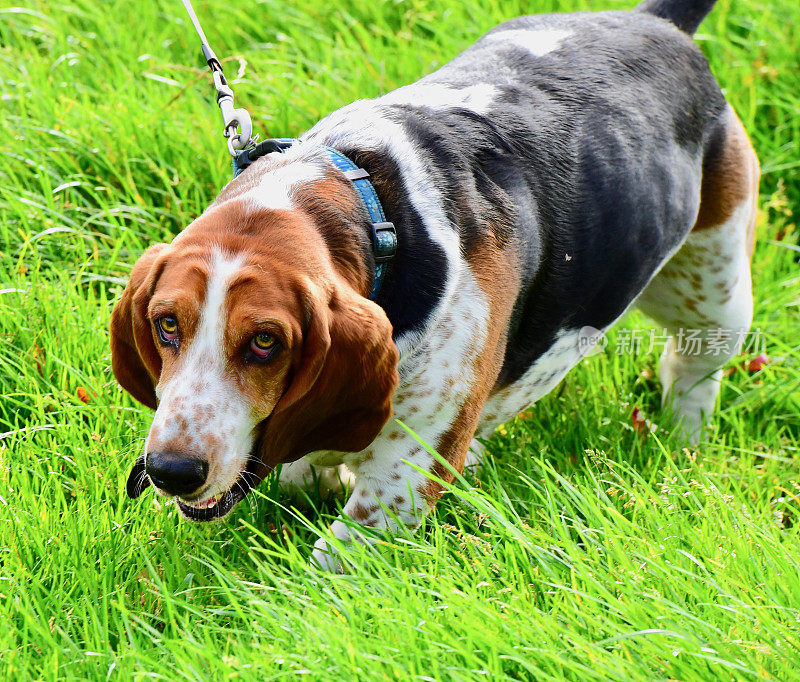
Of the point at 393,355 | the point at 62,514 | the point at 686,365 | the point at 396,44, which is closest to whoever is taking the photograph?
the point at 393,355

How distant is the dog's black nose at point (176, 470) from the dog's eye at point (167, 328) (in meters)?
0.29

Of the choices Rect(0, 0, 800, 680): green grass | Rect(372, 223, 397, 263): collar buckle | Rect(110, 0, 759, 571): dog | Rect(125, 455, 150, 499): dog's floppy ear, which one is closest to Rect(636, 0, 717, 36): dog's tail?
Rect(110, 0, 759, 571): dog

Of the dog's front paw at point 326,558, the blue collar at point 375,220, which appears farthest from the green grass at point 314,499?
the blue collar at point 375,220

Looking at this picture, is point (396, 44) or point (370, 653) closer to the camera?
point (370, 653)

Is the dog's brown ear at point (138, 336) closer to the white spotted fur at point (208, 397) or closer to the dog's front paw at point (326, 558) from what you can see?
the white spotted fur at point (208, 397)

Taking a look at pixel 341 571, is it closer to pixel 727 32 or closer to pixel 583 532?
pixel 583 532

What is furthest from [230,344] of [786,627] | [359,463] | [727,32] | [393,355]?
[727,32]

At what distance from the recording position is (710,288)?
4219 millimetres

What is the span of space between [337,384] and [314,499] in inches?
36.9

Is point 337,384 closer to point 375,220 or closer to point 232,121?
point 375,220

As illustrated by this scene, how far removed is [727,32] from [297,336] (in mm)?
4464

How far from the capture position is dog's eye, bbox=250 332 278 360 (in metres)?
2.59

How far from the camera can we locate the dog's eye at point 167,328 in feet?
8.67

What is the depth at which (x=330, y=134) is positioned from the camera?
124 inches
